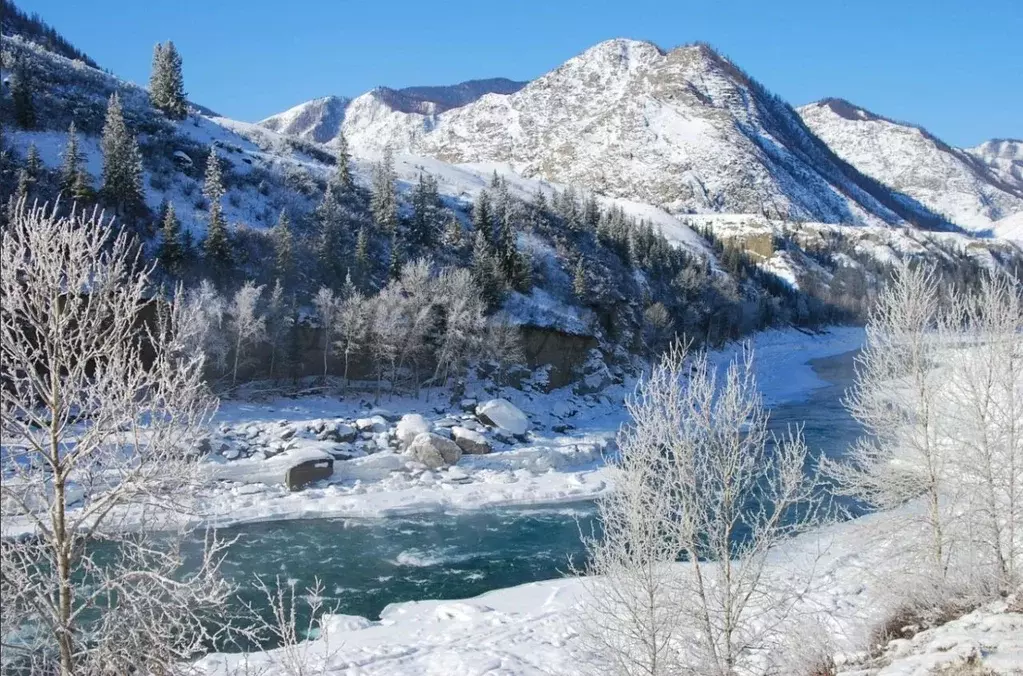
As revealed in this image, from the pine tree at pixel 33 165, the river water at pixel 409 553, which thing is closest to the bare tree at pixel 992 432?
the river water at pixel 409 553

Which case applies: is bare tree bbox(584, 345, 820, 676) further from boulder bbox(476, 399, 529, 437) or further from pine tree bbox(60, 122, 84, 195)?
pine tree bbox(60, 122, 84, 195)

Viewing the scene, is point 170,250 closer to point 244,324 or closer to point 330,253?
point 244,324

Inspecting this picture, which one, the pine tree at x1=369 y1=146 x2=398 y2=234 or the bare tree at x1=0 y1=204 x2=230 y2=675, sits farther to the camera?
the pine tree at x1=369 y1=146 x2=398 y2=234

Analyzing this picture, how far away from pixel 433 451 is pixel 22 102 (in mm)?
39714

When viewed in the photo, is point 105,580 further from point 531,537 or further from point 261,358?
point 261,358

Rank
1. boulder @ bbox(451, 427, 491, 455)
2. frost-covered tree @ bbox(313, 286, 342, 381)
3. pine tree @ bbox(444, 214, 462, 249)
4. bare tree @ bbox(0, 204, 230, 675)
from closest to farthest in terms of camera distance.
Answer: bare tree @ bbox(0, 204, 230, 675) < boulder @ bbox(451, 427, 491, 455) < frost-covered tree @ bbox(313, 286, 342, 381) < pine tree @ bbox(444, 214, 462, 249)

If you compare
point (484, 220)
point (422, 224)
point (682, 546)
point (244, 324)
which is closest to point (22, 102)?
point (244, 324)

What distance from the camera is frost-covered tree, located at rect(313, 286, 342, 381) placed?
4003 cm

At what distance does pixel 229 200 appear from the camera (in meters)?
50.6

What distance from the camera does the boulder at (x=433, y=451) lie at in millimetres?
31625

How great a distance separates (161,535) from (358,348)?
18912 mm

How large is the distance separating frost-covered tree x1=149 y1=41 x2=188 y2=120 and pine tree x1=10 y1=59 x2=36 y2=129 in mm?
14979

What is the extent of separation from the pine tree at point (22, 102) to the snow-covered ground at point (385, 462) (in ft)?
91.7

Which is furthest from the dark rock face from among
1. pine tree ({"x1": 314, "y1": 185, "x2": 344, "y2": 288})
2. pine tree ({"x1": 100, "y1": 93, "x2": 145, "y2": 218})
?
pine tree ({"x1": 100, "y1": 93, "x2": 145, "y2": 218})
